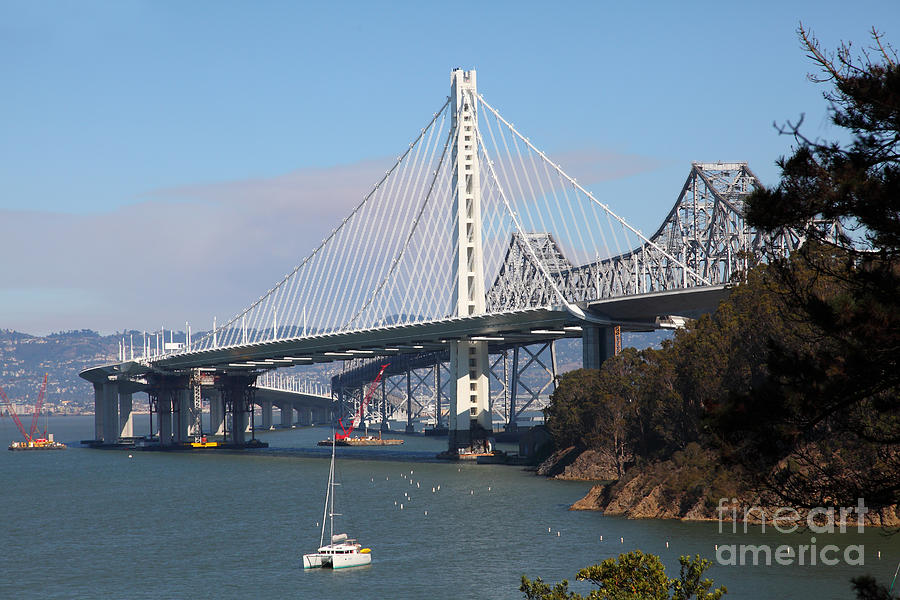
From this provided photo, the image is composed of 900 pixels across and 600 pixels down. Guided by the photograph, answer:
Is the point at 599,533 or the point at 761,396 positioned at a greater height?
the point at 761,396

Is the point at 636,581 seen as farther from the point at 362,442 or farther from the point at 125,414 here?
the point at 125,414

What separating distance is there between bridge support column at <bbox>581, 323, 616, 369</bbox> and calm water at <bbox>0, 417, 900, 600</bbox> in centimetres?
1229

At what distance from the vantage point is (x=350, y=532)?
5522 centimetres

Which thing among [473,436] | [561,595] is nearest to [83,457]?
[473,436]

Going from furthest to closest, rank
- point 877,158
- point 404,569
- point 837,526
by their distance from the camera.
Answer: point 837,526
point 404,569
point 877,158

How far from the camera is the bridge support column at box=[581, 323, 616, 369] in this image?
94688mm

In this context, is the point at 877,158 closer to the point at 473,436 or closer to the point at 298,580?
the point at 298,580

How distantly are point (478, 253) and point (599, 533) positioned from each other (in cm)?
4919

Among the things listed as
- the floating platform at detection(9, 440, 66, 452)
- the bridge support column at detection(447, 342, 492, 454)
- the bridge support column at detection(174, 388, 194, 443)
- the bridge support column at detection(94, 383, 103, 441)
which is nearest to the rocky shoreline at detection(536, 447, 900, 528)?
the bridge support column at detection(447, 342, 492, 454)

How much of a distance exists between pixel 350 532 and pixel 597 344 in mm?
43641

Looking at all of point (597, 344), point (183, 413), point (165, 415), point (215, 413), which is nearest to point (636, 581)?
point (597, 344)

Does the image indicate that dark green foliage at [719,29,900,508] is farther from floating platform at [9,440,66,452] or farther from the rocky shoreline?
floating platform at [9,440,66,452]

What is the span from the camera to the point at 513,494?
6956 centimetres

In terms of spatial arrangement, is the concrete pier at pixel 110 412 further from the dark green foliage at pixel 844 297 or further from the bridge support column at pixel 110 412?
the dark green foliage at pixel 844 297
